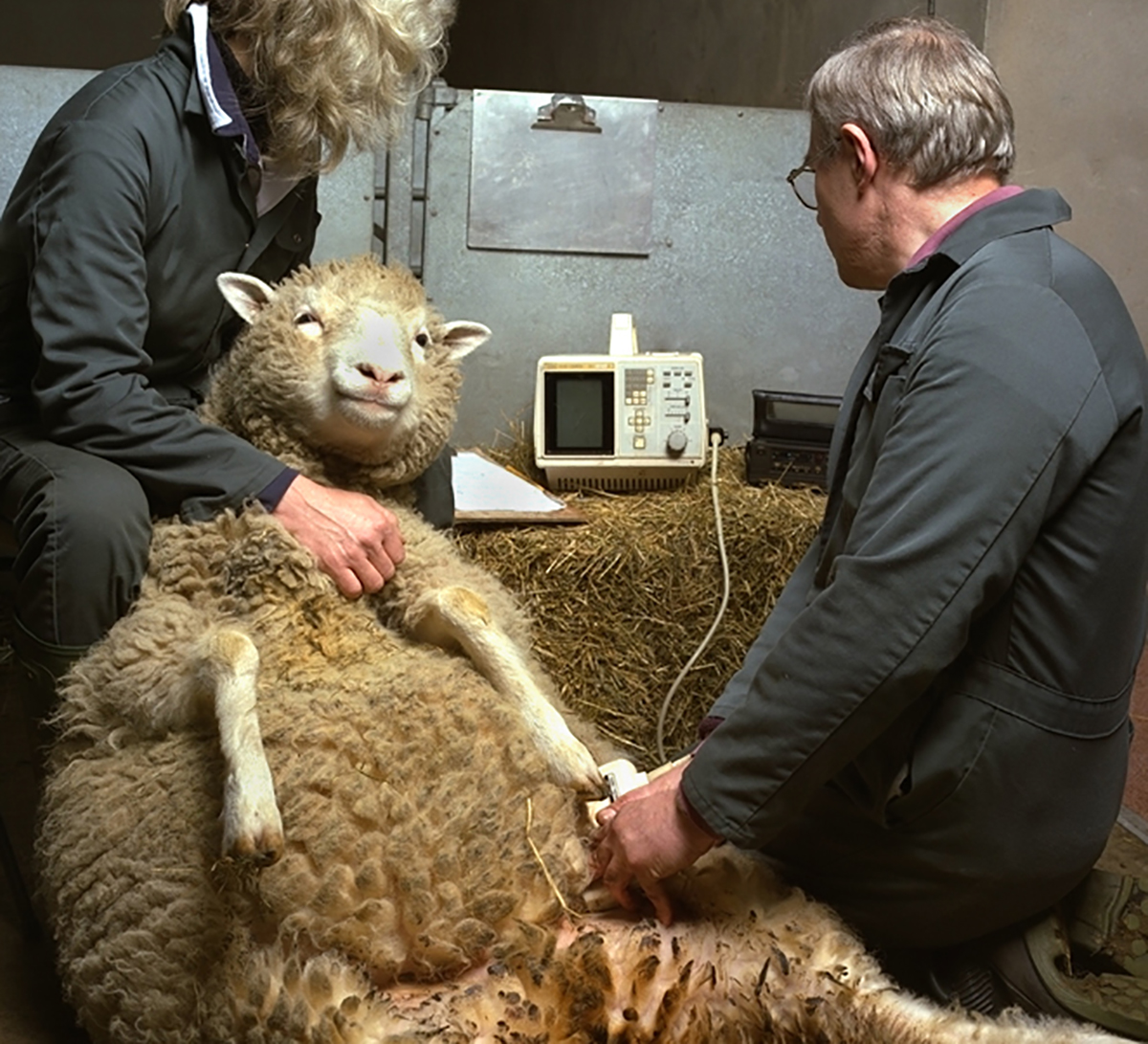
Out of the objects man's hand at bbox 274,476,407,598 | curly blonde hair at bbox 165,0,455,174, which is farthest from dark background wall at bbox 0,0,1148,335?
man's hand at bbox 274,476,407,598

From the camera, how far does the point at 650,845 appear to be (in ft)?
4.82

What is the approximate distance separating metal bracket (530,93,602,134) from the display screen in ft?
2.40

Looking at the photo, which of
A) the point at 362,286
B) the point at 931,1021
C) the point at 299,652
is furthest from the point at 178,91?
the point at 931,1021

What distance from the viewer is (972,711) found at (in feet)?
4.89

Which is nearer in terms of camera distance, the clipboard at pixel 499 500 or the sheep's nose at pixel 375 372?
the sheep's nose at pixel 375 372

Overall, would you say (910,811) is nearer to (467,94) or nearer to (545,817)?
(545,817)

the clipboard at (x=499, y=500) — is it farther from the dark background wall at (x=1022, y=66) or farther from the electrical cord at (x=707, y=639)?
the dark background wall at (x=1022, y=66)

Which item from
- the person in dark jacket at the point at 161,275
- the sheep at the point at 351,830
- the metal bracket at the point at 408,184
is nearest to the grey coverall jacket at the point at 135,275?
the person in dark jacket at the point at 161,275

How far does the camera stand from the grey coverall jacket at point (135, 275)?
6.06 ft

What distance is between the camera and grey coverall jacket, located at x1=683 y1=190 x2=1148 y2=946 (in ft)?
4.50

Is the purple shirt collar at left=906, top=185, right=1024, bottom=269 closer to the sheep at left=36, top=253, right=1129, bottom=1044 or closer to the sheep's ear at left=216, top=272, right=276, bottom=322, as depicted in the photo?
the sheep at left=36, top=253, right=1129, bottom=1044

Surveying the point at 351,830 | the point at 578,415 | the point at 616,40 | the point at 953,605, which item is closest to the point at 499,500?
the point at 578,415

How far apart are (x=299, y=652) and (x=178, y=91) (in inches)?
39.6

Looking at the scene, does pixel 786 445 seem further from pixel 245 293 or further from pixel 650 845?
pixel 650 845
